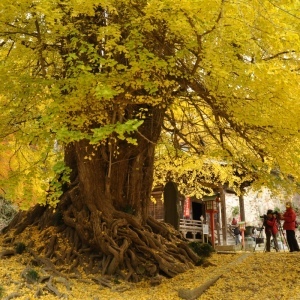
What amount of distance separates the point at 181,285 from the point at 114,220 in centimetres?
200

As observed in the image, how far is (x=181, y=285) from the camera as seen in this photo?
739cm

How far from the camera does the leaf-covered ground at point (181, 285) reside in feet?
20.8

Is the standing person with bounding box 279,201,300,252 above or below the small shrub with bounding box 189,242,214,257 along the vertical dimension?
above

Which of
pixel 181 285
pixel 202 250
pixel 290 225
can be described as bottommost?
pixel 181 285

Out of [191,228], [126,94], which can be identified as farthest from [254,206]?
[126,94]

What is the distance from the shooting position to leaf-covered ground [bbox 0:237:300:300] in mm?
6328

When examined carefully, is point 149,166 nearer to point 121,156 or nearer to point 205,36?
point 121,156

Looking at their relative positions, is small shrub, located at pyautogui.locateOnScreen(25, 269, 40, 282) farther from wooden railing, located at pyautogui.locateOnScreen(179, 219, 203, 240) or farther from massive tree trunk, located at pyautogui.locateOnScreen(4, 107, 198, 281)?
wooden railing, located at pyautogui.locateOnScreen(179, 219, 203, 240)

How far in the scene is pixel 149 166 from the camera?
9.39 meters

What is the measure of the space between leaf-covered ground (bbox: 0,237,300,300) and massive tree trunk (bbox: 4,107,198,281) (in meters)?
0.50

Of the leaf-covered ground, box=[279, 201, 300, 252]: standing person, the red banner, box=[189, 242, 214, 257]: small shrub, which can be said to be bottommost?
the leaf-covered ground

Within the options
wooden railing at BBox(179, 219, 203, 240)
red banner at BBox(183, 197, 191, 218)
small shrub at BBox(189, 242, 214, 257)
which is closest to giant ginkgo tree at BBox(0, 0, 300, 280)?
small shrub at BBox(189, 242, 214, 257)

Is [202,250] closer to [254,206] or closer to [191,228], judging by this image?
[191,228]

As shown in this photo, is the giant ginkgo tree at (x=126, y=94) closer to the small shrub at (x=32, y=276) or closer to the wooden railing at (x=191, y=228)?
the small shrub at (x=32, y=276)
